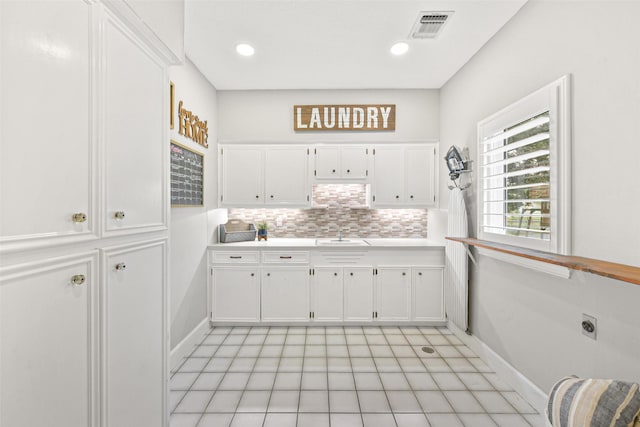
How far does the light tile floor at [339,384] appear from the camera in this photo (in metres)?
1.89

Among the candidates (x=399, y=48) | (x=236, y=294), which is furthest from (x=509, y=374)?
(x=399, y=48)

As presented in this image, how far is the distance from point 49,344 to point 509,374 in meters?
2.79

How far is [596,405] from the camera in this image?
1052 millimetres

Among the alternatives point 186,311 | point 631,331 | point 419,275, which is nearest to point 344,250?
point 419,275

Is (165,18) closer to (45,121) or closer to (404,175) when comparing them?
(45,121)

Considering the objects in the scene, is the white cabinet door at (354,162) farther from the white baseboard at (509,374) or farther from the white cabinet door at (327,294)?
the white baseboard at (509,374)

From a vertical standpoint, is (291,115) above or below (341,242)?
above

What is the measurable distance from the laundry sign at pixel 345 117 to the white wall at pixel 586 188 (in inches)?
53.2

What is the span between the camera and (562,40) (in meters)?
1.75

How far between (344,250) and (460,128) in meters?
1.81

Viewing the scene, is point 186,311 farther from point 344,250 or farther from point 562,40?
point 562,40

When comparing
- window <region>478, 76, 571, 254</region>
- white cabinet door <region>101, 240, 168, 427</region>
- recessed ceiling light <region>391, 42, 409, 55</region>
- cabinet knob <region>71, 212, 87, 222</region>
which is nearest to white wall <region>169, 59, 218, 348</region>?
white cabinet door <region>101, 240, 168, 427</region>

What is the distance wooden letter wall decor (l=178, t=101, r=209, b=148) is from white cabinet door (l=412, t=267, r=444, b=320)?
2.77 metres

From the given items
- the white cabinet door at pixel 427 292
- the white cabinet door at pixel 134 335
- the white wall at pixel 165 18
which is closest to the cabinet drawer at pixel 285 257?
the white cabinet door at pixel 427 292
